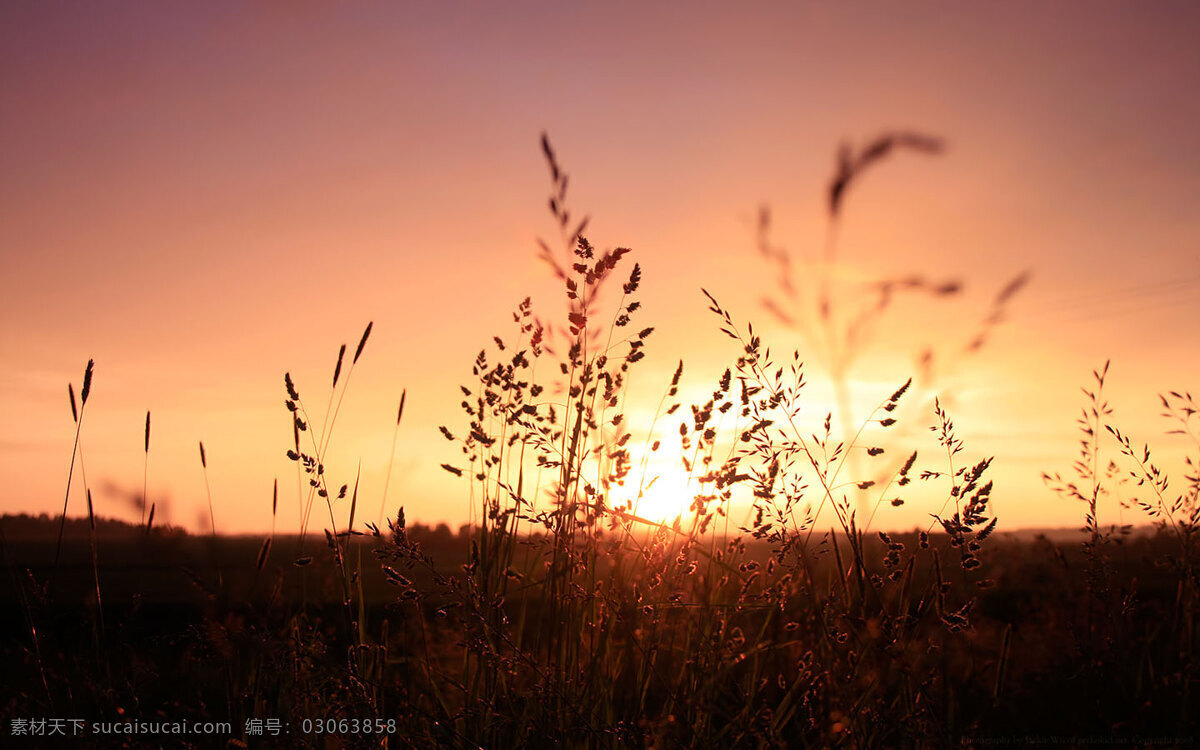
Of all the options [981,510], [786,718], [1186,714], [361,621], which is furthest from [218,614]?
[1186,714]

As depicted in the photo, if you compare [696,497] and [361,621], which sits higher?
[696,497]

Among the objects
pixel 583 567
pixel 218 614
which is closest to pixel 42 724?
pixel 218 614

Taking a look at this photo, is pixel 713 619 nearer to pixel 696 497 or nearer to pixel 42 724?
pixel 696 497

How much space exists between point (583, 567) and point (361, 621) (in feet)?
2.17

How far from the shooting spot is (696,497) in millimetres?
2389

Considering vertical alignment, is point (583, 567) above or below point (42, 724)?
above

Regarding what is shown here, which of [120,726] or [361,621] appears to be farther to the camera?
[120,726]

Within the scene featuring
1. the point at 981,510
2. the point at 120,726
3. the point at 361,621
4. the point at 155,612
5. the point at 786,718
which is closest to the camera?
the point at 981,510

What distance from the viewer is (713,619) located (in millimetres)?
2477

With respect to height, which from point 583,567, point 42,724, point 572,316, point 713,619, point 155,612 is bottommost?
point 155,612

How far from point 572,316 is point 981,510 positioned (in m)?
1.22

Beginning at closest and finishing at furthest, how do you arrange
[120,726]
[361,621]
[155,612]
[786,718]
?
[786,718] < [361,621] < [120,726] < [155,612]

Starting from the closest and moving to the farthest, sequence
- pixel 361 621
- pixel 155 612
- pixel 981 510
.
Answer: pixel 981 510 < pixel 361 621 < pixel 155 612

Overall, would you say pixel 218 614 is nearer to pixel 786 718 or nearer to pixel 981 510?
pixel 786 718
